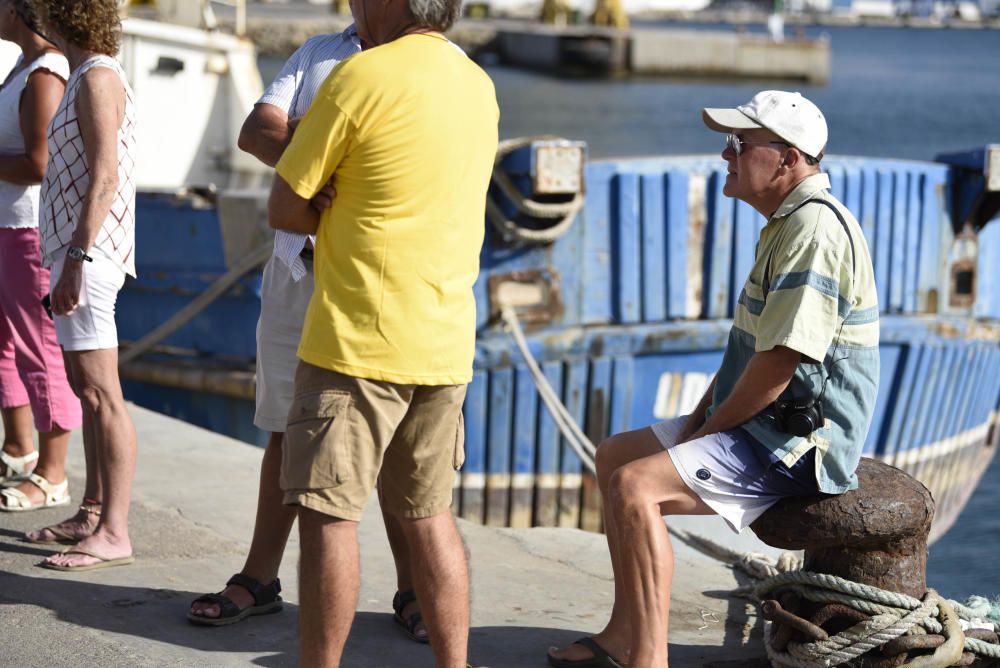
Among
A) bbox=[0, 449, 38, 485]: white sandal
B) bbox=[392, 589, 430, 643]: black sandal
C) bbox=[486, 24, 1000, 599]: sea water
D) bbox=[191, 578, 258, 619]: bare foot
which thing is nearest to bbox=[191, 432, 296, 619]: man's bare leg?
bbox=[191, 578, 258, 619]: bare foot

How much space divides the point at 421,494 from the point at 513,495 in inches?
150

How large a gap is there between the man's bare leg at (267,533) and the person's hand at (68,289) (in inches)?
26.9

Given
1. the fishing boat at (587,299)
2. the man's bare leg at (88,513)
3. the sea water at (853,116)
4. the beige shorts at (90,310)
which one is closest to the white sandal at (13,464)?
the man's bare leg at (88,513)

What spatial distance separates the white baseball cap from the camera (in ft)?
10.3

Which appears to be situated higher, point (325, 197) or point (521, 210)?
point (325, 197)

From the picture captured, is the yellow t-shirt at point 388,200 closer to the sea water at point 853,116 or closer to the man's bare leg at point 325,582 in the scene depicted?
the man's bare leg at point 325,582

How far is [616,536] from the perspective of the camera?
3148 millimetres

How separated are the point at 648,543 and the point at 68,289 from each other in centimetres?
175

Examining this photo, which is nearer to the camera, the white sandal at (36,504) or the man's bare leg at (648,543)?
the man's bare leg at (648,543)

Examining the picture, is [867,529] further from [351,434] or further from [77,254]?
[77,254]

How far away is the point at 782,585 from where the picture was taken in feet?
10.9

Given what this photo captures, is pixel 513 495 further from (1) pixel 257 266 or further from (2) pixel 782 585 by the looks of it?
(2) pixel 782 585

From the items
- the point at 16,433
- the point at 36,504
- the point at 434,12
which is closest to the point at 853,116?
the point at 16,433

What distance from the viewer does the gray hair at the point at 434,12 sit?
2.82 metres
